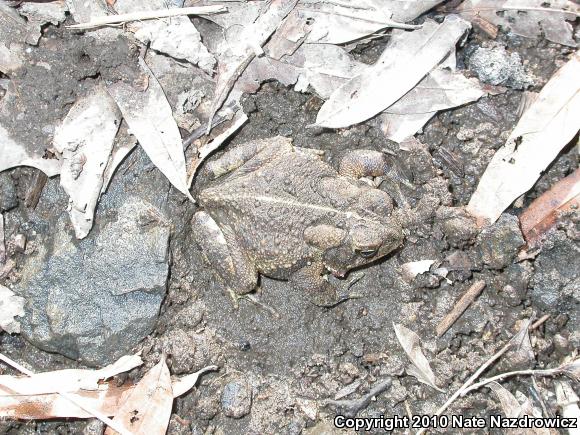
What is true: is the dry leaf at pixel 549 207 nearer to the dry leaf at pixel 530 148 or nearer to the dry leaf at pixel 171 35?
the dry leaf at pixel 530 148

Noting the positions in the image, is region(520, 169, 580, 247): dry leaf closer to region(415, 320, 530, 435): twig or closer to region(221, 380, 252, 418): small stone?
region(415, 320, 530, 435): twig

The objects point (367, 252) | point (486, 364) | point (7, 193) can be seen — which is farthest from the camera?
point (7, 193)

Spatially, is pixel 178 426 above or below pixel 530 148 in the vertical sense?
below

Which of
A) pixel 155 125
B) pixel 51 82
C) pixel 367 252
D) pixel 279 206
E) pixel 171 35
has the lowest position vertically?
→ pixel 367 252

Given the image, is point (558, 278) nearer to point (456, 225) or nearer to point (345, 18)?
point (456, 225)

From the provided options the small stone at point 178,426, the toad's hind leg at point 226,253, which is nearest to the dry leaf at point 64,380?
the small stone at point 178,426

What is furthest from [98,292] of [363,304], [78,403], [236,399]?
[363,304]

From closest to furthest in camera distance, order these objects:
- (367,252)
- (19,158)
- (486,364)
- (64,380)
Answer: (367,252), (486,364), (64,380), (19,158)
